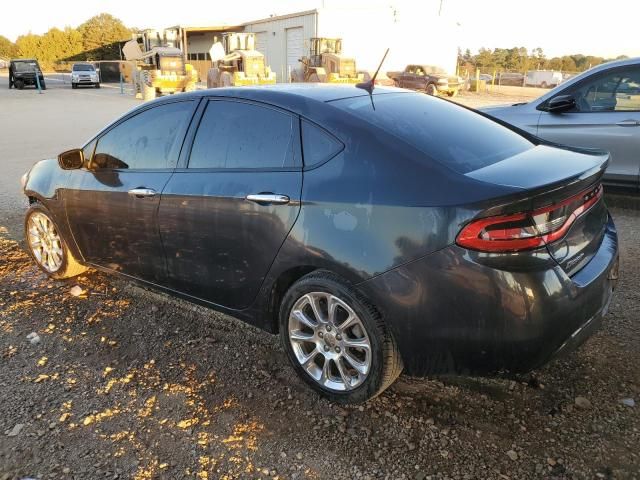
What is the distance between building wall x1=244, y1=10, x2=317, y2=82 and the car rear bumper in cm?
3422

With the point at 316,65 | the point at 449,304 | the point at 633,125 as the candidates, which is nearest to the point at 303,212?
the point at 449,304

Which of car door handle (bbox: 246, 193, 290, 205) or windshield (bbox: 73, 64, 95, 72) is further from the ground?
windshield (bbox: 73, 64, 95, 72)

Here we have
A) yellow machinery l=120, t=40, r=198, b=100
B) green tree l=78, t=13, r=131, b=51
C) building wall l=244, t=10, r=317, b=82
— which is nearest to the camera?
yellow machinery l=120, t=40, r=198, b=100

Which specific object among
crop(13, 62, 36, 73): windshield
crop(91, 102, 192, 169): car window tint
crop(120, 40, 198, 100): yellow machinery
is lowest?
crop(91, 102, 192, 169): car window tint

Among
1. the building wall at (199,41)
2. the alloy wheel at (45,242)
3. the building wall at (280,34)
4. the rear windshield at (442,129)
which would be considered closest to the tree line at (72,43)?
the building wall at (199,41)

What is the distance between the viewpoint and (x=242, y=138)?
3117 mm

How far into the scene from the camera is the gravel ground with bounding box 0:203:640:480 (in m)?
2.44

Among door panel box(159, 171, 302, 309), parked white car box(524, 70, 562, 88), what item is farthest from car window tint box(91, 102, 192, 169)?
parked white car box(524, 70, 562, 88)

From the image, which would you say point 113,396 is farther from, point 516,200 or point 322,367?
point 516,200

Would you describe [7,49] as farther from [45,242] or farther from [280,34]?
[45,242]

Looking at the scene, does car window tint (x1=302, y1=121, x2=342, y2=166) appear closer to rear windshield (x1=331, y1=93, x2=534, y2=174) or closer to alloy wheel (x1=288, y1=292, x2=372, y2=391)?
rear windshield (x1=331, y1=93, x2=534, y2=174)

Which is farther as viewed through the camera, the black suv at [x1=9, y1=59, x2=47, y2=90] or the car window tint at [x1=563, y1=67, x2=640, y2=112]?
the black suv at [x1=9, y1=59, x2=47, y2=90]

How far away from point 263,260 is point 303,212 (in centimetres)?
41

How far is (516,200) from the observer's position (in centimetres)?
226
